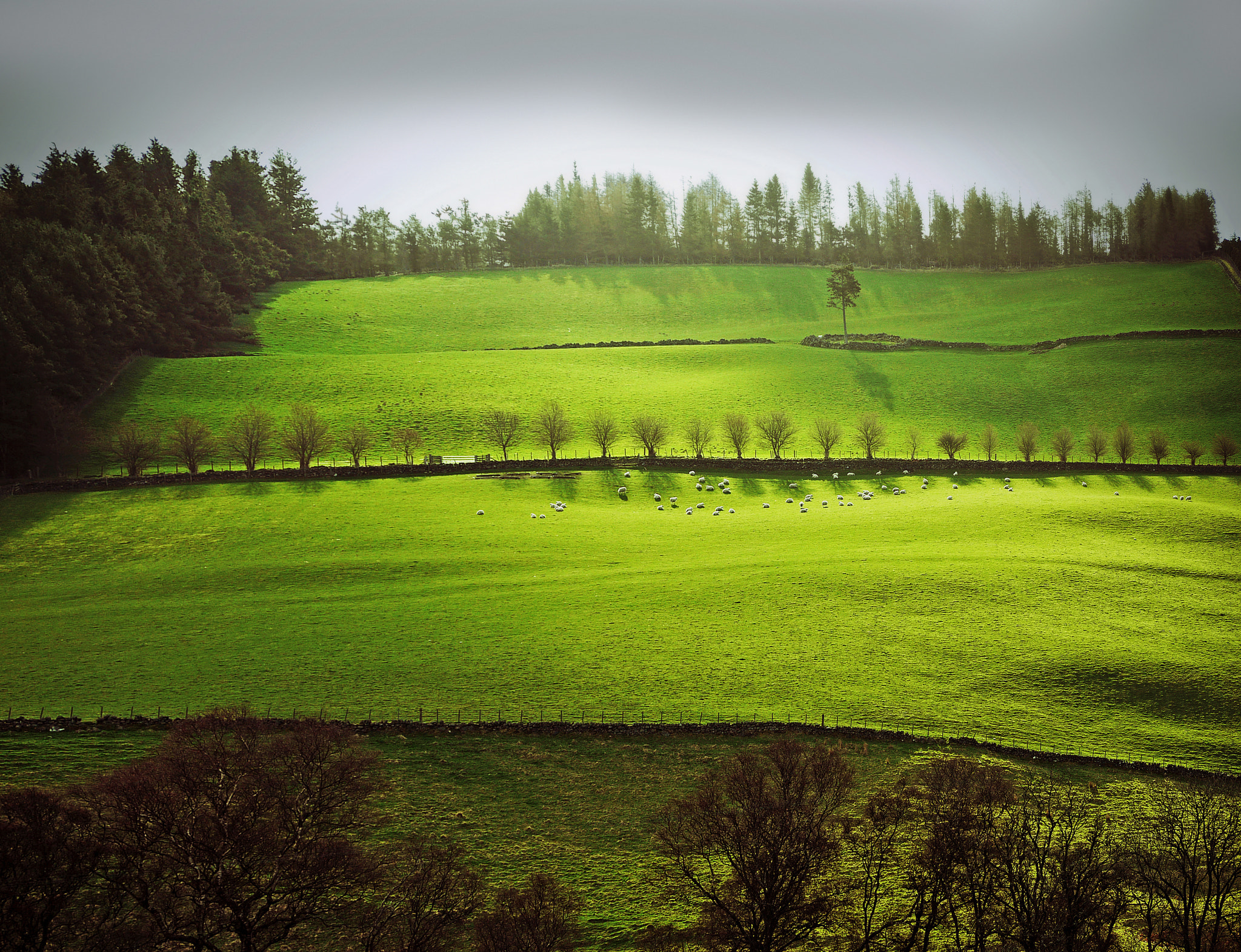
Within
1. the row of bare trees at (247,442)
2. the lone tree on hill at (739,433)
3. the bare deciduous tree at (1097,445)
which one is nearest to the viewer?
the row of bare trees at (247,442)

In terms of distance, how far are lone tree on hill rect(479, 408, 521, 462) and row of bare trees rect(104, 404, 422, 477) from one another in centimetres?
805

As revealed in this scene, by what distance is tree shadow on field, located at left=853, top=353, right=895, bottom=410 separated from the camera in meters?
97.4

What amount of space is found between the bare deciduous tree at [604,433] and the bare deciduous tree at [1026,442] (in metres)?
42.4

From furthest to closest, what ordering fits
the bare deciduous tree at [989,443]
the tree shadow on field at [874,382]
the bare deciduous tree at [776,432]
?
the tree shadow on field at [874,382], the bare deciduous tree at [776,432], the bare deciduous tree at [989,443]

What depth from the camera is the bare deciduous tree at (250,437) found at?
73625 mm

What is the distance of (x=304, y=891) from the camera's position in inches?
929

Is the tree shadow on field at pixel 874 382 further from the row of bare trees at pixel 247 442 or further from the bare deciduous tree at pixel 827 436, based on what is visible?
the row of bare trees at pixel 247 442

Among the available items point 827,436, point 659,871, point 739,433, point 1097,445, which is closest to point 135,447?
point 739,433

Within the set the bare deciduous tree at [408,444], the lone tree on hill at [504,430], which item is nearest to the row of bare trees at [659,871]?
the bare deciduous tree at [408,444]

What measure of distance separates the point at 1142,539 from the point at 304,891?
5843 cm

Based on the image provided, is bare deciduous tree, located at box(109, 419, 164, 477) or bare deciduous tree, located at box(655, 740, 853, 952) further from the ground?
bare deciduous tree, located at box(109, 419, 164, 477)

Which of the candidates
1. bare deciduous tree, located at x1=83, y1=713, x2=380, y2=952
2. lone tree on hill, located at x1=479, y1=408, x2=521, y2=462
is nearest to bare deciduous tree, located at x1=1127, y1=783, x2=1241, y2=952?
bare deciduous tree, located at x1=83, y1=713, x2=380, y2=952

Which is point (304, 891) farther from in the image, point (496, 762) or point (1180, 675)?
point (1180, 675)

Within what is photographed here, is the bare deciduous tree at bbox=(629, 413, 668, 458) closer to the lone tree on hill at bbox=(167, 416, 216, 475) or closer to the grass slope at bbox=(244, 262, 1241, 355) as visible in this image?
the lone tree on hill at bbox=(167, 416, 216, 475)
